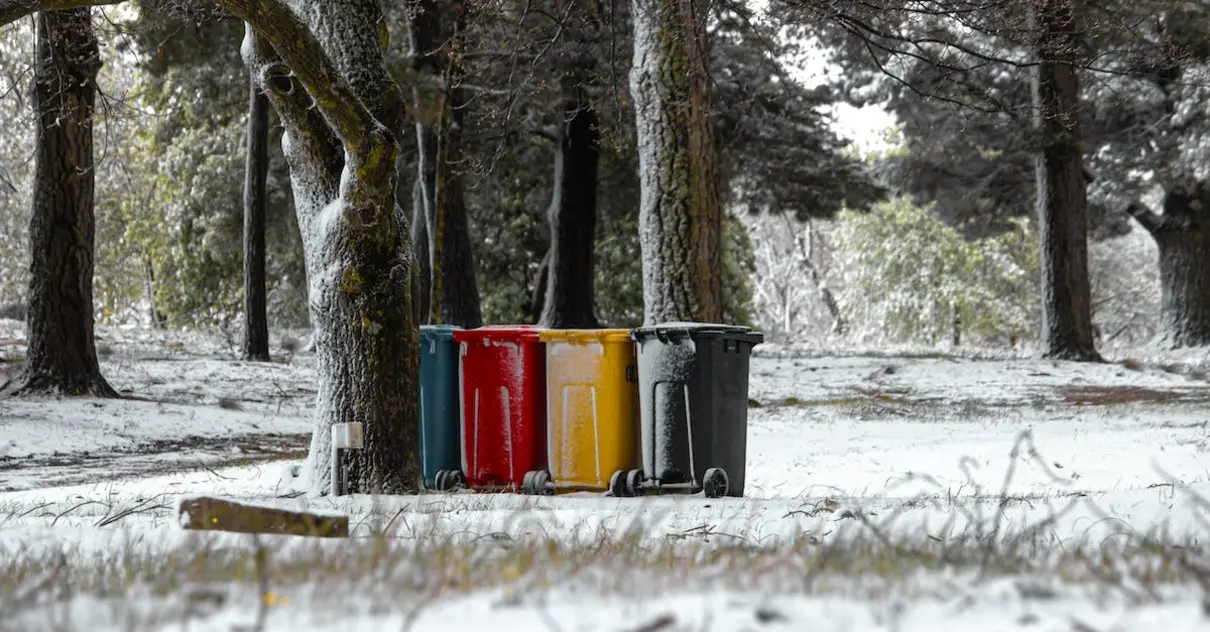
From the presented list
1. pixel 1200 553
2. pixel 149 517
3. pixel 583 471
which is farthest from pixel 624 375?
pixel 1200 553

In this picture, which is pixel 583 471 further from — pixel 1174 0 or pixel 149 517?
pixel 1174 0

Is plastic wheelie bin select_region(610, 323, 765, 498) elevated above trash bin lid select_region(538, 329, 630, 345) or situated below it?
below

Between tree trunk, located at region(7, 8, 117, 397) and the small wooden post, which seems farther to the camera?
tree trunk, located at region(7, 8, 117, 397)

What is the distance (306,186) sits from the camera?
8.27 meters

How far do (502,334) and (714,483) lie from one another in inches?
69.1

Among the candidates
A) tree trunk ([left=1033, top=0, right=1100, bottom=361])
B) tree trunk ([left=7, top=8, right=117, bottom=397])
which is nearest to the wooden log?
tree trunk ([left=7, top=8, right=117, bottom=397])

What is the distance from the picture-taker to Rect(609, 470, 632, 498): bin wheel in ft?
27.6

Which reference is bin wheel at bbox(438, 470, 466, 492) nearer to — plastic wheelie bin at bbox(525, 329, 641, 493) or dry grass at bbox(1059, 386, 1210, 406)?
plastic wheelie bin at bbox(525, 329, 641, 493)

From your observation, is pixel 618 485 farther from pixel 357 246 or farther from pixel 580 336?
pixel 357 246

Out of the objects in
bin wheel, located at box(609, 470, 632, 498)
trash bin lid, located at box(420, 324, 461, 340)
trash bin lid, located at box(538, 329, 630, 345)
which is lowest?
bin wheel, located at box(609, 470, 632, 498)

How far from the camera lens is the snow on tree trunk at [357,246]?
7.66 metres

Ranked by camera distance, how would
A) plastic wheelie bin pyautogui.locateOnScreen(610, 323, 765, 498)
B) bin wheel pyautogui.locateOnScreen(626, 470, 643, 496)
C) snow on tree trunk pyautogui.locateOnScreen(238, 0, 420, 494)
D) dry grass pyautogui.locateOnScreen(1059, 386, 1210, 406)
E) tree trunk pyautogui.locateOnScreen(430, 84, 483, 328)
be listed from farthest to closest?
tree trunk pyautogui.locateOnScreen(430, 84, 483, 328) → dry grass pyautogui.locateOnScreen(1059, 386, 1210, 406) → bin wheel pyautogui.locateOnScreen(626, 470, 643, 496) → plastic wheelie bin pyautogui.locateOnScreen(610, 323, 765, 498) → snow on tree trunk pyautogui.locateOnScreen(238, 0, 420, 494)

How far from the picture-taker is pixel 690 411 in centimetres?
828

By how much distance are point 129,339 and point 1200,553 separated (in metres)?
25.8
